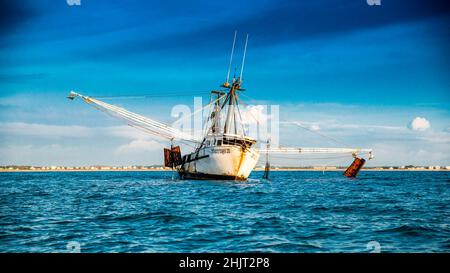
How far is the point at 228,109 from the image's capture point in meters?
75.8

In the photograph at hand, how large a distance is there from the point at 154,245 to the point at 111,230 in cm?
427

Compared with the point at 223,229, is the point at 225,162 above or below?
above


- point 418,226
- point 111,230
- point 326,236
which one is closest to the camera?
point 326,236

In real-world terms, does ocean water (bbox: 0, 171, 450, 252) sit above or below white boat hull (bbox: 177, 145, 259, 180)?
below

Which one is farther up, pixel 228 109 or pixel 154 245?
pixel 228 109

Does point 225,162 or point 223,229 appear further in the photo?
point 225,162

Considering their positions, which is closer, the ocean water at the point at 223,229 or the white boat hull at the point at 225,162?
the ocean water at the point at 223,229

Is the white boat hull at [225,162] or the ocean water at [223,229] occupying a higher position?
the white boat hull at [225,162]

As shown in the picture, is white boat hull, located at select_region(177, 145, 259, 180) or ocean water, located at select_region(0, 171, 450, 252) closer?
ocean water, located at select_region(0, 171, 450, 252)

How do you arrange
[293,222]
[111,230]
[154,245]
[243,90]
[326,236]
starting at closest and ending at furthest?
1. [154,245]
2. [326,236]
3. [111,230]
4. [293,222]
5. [243,90]
